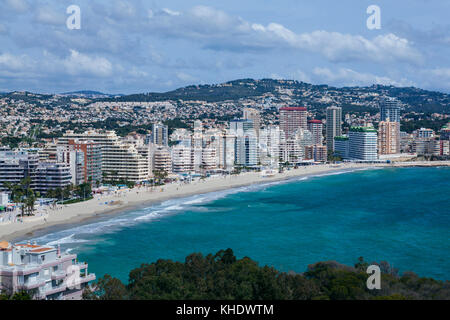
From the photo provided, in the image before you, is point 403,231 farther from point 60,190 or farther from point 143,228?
point 60,190

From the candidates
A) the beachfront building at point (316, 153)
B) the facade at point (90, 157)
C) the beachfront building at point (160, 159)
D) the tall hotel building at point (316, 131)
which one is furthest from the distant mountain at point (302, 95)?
the facade at point (90, 157)

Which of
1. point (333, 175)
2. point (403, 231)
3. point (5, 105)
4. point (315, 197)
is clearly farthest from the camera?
point (5, 105)

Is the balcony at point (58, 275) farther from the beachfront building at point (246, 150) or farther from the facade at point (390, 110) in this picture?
the facade at point (390, 110)

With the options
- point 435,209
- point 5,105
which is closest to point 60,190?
point 435,209

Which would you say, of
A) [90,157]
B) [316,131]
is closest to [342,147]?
[316,131]

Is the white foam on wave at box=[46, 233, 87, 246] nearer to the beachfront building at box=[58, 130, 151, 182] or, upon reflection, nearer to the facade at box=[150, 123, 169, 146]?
the beachfront building at box=[58, 130, 151, 182]

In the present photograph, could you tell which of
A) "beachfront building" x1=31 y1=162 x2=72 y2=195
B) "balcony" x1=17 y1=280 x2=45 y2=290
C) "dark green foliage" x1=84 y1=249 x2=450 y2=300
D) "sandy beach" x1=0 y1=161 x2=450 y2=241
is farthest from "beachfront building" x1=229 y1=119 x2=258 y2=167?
"balcony" x1=17 y1=280 x2=45 y2=290
